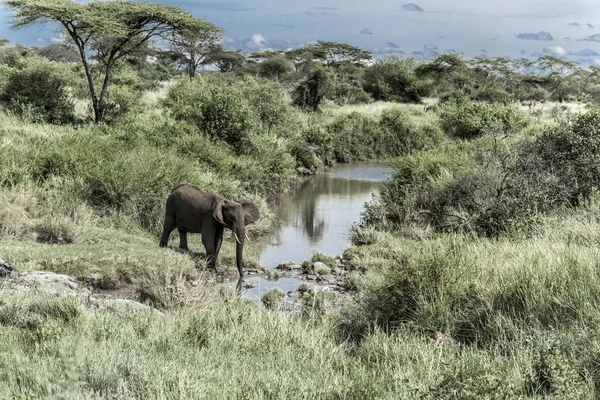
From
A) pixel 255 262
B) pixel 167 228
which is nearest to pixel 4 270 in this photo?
pixel 167 228

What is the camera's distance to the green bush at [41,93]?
2139 centimetres

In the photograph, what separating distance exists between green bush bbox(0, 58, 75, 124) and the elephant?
1161 cm

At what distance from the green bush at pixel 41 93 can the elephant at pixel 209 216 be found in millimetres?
11611

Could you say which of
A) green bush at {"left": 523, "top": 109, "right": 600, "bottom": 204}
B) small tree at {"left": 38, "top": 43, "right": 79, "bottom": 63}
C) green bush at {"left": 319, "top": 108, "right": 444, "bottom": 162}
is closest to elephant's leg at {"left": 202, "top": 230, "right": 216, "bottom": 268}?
green bush at {"left": 523, "top": 109, "right": 600, "bottom": 204}

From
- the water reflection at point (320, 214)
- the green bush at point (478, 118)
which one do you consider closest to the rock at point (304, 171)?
the water reflection at point (320, 214)

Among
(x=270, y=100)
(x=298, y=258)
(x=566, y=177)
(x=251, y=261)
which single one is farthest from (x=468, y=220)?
(x=270, y=100)

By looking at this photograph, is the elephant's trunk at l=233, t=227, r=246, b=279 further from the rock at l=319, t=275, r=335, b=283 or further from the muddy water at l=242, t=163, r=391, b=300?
the rock at l=319, t=275, r=335, b=283

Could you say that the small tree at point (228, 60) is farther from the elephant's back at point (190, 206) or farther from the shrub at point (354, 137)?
the elephant's back at point (190, 206)

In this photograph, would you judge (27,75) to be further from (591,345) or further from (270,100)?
(591,345)

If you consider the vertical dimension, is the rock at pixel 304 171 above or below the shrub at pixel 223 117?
below

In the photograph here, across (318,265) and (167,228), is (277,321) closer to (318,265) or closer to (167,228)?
(167,228)

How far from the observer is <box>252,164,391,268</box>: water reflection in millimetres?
14945

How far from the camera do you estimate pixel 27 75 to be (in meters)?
22.2

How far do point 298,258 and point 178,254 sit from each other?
148 inches
